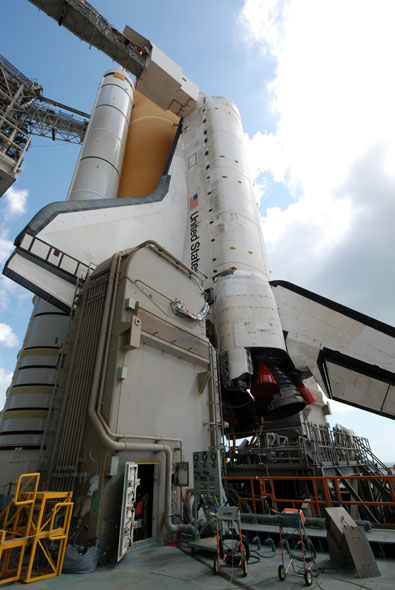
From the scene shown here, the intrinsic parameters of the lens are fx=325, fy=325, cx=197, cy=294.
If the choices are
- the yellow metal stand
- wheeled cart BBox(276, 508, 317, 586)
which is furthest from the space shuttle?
wheeled cart BBox(276, 508, 317, 586)

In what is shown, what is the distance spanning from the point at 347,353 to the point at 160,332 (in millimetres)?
6787

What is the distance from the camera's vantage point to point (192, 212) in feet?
45.0

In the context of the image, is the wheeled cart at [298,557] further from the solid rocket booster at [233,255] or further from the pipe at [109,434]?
the solid rocket booster at [233,255]

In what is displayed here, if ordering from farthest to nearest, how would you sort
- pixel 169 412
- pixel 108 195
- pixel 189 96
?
pixel 189 96, pixel 108 195, pixel 169 412

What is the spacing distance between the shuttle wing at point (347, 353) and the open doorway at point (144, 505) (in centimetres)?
611

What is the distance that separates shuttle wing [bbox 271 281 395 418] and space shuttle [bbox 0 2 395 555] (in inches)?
1.4

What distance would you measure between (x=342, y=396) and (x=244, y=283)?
15.7ft

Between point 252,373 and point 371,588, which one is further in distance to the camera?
point 252,373

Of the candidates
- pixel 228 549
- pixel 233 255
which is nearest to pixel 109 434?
pixel 228 549

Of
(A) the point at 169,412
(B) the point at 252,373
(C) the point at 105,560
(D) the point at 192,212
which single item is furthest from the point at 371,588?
(D) the point at 192,212

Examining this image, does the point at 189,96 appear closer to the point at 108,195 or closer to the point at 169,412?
the point at 108,195

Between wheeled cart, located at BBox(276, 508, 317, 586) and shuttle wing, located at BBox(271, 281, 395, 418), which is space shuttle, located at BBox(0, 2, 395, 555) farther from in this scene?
wheeled cart, located at BBox(276, 508, 317, 586)

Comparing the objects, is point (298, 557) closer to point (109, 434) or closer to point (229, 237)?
point (109, 434)

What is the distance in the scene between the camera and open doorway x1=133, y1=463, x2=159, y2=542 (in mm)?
5816
